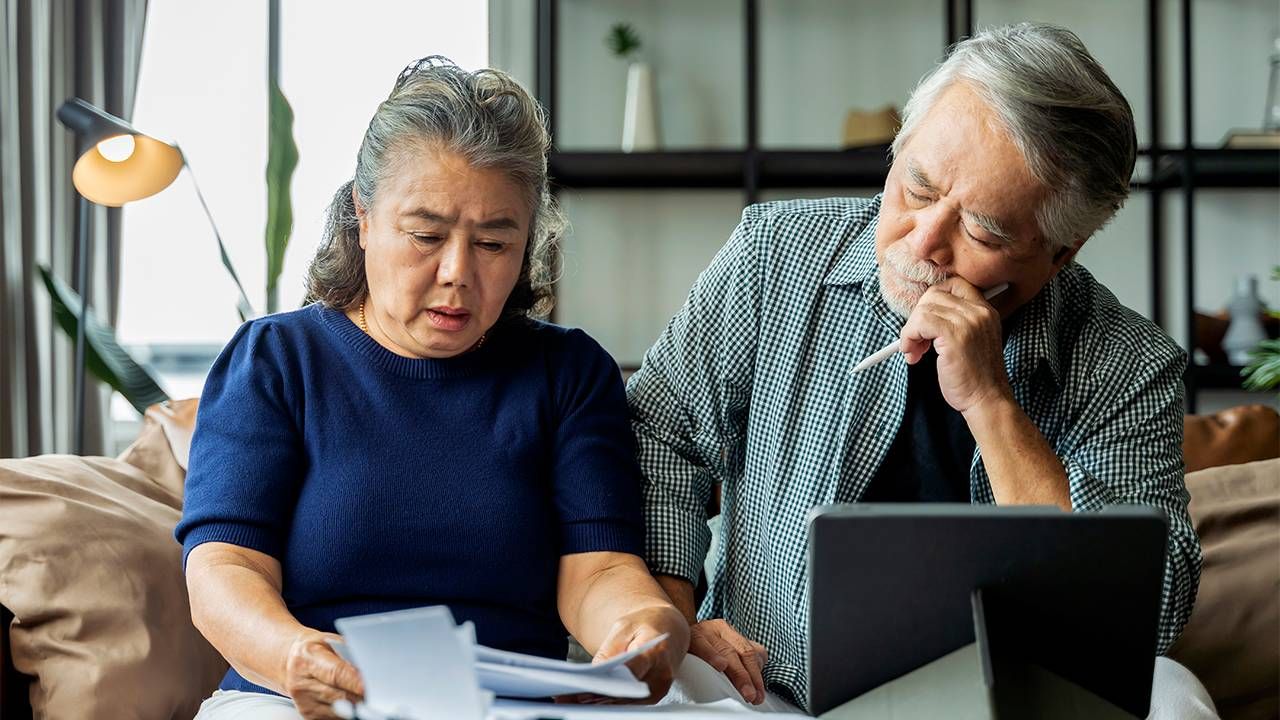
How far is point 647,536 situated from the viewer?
4.79 feet

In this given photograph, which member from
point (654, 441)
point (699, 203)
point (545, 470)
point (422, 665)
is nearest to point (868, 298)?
point (654, 441)

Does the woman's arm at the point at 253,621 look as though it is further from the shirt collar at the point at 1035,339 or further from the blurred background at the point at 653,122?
the blurred background at the point at 653,122

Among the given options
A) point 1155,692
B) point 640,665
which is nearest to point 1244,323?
point 1155,692

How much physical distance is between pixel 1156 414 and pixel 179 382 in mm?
3436

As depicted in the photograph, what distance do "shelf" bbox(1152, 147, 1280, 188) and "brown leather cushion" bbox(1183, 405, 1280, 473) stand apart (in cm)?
178

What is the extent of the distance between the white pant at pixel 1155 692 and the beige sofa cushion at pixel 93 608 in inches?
23.3

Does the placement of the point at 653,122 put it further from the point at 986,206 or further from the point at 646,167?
the point at 986,206

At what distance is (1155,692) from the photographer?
4.87ft

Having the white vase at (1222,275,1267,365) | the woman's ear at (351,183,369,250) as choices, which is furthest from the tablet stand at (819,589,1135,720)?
the white vase at (1222,275,1267,365)

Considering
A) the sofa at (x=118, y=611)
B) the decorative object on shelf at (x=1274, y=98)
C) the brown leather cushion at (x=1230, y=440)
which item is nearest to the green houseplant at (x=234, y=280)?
the sofa at (x=118, y=611)

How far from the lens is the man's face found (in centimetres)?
135

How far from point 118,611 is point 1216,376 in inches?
124

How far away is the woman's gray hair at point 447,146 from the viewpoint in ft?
4.38

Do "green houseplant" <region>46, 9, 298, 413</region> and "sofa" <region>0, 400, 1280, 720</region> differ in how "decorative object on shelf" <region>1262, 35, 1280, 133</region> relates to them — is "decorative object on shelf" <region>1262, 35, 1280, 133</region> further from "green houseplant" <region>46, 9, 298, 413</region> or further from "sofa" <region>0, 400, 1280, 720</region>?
"green houseplant" <region>46, 9, 298, 413</region>
